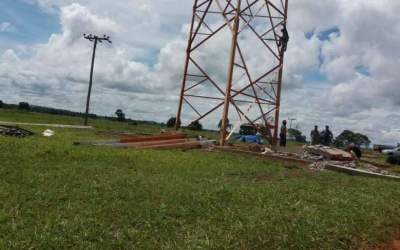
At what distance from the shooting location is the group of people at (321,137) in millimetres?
28359

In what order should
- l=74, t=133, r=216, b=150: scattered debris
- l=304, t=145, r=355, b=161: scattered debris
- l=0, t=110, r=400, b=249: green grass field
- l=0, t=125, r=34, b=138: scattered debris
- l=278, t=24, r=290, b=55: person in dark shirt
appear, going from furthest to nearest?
l=278, t=24, r=290, b=55: person in dark shirt → l=0, t=125, r=34, b=138: scattered debris → l=74, t=133, r=216, b=150: scattered debris → l=304, t=145, r=355, b=161: scattered debris → l=0, t=110, r=400, b=249: green grass field

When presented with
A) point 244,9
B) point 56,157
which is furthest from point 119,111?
point 56,157

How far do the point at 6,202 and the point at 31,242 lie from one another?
1.93 metres

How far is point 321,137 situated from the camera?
2859cm

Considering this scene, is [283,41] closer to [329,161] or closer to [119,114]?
[329,161]

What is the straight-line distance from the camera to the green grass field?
6.71m

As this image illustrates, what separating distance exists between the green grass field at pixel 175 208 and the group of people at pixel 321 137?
48.2ft

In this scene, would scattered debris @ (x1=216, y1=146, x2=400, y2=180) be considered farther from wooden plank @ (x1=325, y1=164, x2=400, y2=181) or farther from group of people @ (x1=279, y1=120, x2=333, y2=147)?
group of people @ (x1=279, y1=120, x2=333, y2=147)

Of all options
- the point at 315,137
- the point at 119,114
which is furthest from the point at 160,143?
the point at 119,114

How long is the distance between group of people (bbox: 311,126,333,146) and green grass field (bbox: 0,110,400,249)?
14684 mm

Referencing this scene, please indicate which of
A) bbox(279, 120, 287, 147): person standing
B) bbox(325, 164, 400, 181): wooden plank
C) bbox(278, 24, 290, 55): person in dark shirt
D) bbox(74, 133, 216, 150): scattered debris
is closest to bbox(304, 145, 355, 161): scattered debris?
bbox(325, 164, 400, 181): wooden plank

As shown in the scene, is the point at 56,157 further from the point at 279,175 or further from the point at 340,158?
the point at 340,158

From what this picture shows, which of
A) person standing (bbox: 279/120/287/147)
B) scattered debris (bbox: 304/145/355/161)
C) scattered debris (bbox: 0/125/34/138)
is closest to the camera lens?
scattered debris (bbox: 304/145/355/161)

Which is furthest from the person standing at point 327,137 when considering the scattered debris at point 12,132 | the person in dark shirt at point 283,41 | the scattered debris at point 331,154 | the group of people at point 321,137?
the scattered debris at point 12,132
